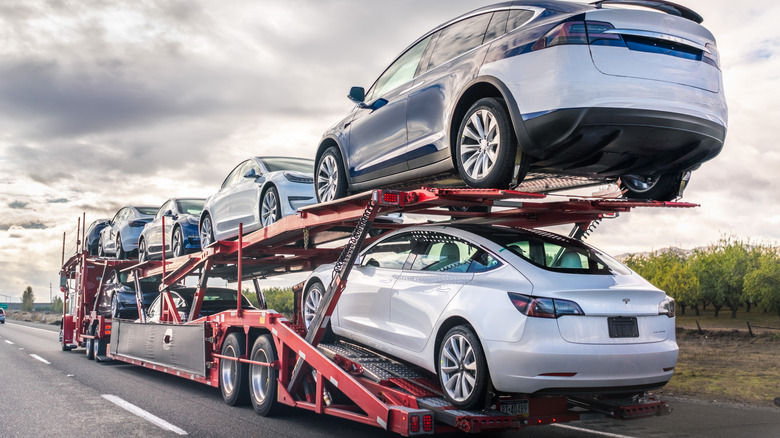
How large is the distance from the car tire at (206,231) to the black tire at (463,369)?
698 cm

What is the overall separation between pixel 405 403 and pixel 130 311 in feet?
34.8

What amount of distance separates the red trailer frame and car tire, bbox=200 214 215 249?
114cm

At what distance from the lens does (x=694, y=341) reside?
87.7ft

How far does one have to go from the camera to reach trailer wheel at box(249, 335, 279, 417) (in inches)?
288

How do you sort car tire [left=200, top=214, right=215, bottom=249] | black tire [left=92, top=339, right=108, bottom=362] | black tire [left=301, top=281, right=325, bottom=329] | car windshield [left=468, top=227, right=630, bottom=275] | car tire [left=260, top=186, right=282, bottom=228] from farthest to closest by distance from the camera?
black tire [left=92, top=339, right=108, bottom=362], car tire [left=200, top=214, right=215, bottom=249], car tire [left=260, top=186, right=282, bottom=228], black tire [left=301, top=281, right=325, bottom=329], car windshield [left=468, top=227, right=630, bottom=275]

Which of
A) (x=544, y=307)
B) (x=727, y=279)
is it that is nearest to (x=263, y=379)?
(x=544, y=307)

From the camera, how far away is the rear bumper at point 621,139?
5.04 meters

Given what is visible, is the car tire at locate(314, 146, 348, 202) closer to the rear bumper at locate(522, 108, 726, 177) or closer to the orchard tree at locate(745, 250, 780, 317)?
the rear bumper at locate(522, 108, 726, 177)

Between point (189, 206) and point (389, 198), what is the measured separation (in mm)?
8507

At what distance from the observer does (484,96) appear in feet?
18.7

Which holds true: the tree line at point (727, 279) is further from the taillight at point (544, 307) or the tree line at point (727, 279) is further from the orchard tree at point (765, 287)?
the taillight at point (544, 307)

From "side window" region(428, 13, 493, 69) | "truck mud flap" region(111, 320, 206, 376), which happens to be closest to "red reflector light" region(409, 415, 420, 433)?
"side window" region(428, 13, 493, 69)

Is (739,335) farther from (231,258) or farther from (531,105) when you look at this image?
(531,105)

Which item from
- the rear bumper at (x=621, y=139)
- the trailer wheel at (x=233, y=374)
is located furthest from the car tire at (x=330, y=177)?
the rear bumper at (x=621, y=139)
